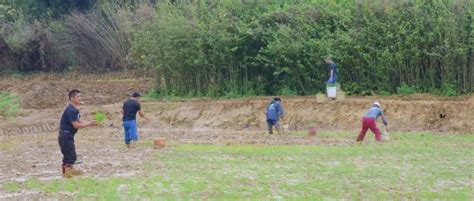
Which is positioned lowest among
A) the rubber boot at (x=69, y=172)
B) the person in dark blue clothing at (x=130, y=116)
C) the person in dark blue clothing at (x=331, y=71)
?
the rubber boot at (x=69, y=172)

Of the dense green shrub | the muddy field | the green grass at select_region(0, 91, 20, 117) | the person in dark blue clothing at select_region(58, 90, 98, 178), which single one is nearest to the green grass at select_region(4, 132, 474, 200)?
the person in dark blue clothing at select_region(58, 90, 98, 178)

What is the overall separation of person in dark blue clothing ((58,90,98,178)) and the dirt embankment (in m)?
17.0

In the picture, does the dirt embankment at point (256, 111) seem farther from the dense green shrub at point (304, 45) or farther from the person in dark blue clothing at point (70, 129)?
the person in dark blue clothing at point (70, 129)

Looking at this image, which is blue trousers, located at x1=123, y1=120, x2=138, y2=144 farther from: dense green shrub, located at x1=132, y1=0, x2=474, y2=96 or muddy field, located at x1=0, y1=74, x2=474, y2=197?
dense green shrub, located at x1=132, y1=0, x2=474, y2=96

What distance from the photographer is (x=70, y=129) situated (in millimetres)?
21000

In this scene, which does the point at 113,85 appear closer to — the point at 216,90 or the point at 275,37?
the point at 216,90

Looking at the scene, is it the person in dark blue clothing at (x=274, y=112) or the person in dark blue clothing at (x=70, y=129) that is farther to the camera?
the person in dark blue clothing at (x=274, y=112)

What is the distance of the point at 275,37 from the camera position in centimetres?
4147

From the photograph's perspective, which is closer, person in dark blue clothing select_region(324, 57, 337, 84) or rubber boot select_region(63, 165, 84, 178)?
rubber boot select_region(63, 165, 84, 178)

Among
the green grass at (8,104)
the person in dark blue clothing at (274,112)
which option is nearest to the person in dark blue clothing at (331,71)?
the person in dark blue clothing at (274,112)

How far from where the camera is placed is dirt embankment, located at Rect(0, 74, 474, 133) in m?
35.7

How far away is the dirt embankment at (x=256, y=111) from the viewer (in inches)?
1406

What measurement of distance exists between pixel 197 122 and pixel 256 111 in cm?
266

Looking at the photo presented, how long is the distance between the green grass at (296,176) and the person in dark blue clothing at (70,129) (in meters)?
0.63
